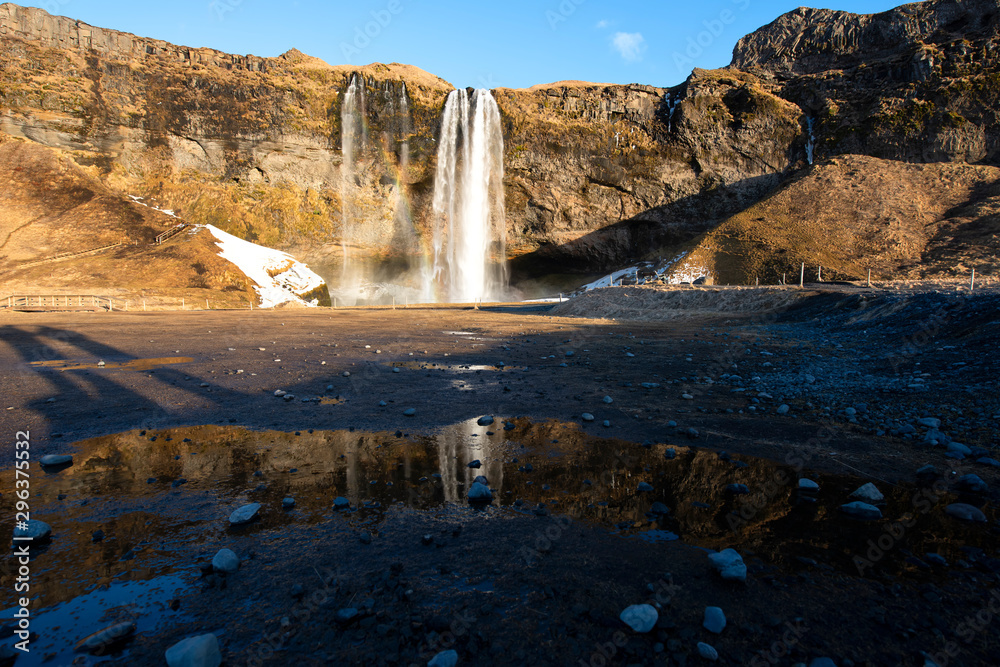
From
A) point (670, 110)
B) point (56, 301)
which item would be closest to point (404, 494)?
point (56, 301)

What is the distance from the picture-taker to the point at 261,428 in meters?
5.12

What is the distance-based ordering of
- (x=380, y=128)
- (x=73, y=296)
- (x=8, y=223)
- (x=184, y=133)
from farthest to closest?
(x=380, y=128) < (x=184, y=133) < (x=8, y=223) < (x=73, y=296)

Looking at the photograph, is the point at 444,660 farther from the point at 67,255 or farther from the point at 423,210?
the point at 423,210

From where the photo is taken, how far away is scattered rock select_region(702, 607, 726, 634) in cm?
207

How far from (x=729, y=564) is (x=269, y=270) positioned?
4140cm

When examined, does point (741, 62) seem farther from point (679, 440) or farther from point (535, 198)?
point (679, 440)

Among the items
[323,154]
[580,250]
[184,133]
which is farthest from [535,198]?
[184,133]

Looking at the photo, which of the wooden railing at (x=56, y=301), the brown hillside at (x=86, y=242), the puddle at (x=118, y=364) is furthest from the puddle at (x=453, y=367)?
the brown hillside at (x=86, y=242)

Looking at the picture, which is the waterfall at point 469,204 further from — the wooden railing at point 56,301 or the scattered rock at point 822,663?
the scattered rock at point 822,663

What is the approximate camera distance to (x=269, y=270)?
38.1 meters

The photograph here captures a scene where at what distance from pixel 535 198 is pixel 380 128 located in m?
16.7

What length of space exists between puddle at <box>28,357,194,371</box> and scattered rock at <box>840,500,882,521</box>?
1011cm

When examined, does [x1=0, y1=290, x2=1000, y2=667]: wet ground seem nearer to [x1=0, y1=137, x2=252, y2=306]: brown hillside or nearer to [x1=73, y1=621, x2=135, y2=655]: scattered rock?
[x1=73, y1=621, x2=135, y2=655]: scattered rock

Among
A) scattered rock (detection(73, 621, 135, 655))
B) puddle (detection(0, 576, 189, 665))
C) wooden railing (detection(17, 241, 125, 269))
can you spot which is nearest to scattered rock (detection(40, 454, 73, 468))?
puddle (detection(0, 576, 189, 665))
